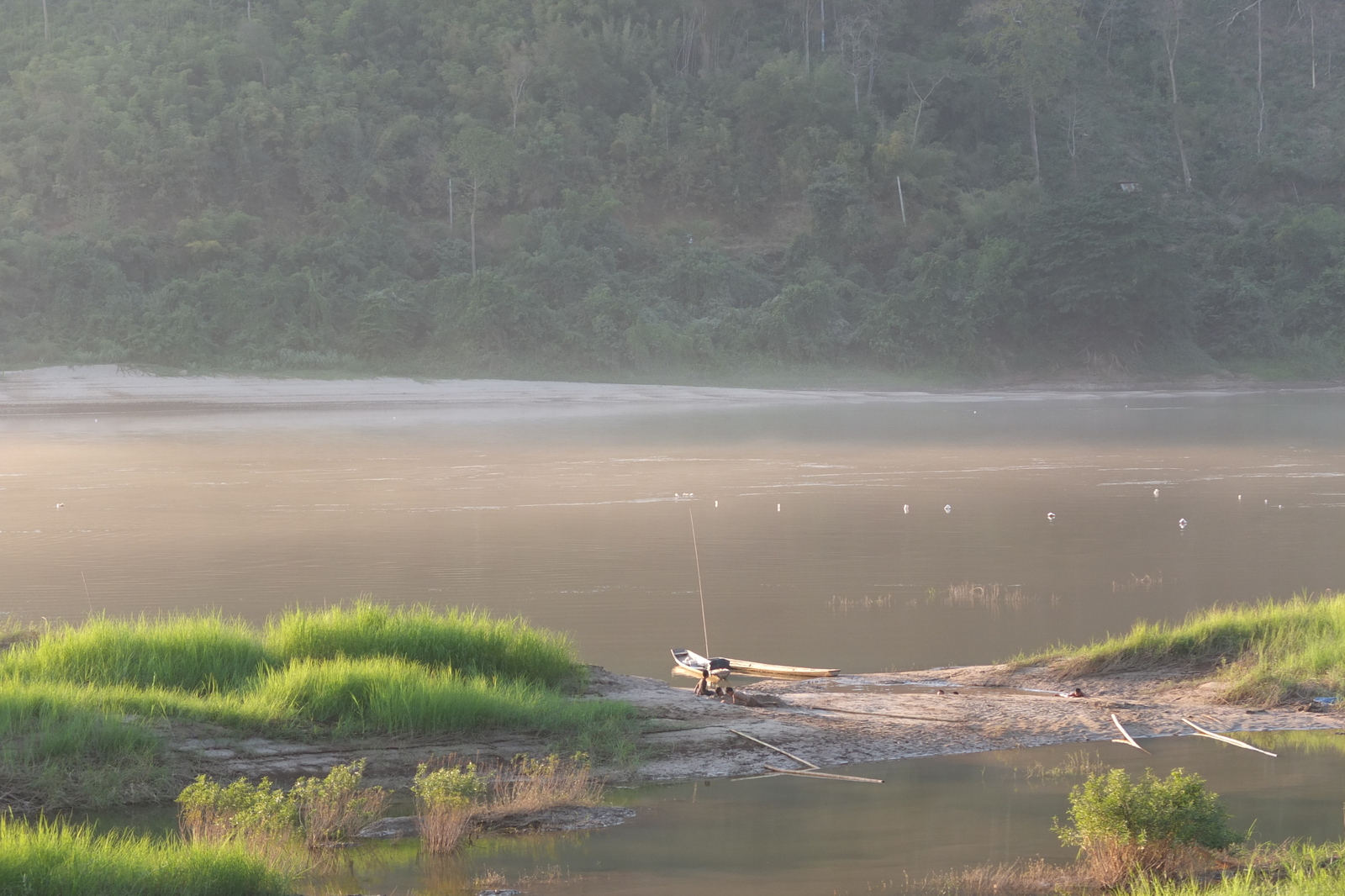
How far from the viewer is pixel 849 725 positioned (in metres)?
8.64

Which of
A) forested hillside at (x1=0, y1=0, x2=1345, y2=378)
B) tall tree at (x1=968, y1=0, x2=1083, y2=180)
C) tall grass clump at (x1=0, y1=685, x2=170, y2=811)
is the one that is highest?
tall tree at (x1=968, y1=0, x2=1083, y2=180)

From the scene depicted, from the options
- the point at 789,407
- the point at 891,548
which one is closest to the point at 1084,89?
the point at 789,407

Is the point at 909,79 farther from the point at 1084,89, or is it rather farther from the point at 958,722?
the point at 958,722

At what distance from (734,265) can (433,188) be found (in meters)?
13.4

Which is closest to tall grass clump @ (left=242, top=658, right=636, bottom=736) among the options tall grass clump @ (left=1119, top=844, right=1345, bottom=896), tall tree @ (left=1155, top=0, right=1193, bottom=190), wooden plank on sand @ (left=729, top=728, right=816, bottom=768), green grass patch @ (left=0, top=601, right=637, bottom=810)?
green grass patch @ (left=0, top=601, right=637, bottom=810)

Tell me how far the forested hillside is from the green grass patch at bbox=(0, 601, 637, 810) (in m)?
37.5

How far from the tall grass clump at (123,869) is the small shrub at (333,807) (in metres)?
0.89

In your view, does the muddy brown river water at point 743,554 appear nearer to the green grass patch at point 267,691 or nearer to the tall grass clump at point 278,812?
the tall grass clump at point 278,812

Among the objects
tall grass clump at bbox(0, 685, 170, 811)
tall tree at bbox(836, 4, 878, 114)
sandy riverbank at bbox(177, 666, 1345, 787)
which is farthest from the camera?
tall tree at bbox(836, 4, 878, 114)

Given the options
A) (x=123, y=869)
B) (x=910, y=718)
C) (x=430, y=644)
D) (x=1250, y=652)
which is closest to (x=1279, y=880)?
(x=910, y=718)

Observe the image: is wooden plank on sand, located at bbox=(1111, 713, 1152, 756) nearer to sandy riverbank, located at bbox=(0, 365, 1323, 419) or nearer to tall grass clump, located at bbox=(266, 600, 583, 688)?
tall grass clump, located at bbox=(266, 600, 583, 688)

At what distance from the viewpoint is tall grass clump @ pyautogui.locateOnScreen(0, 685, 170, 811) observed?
22.4 ft

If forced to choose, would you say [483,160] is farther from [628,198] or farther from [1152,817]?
[1152,817]

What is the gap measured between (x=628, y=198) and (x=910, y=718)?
185ft
